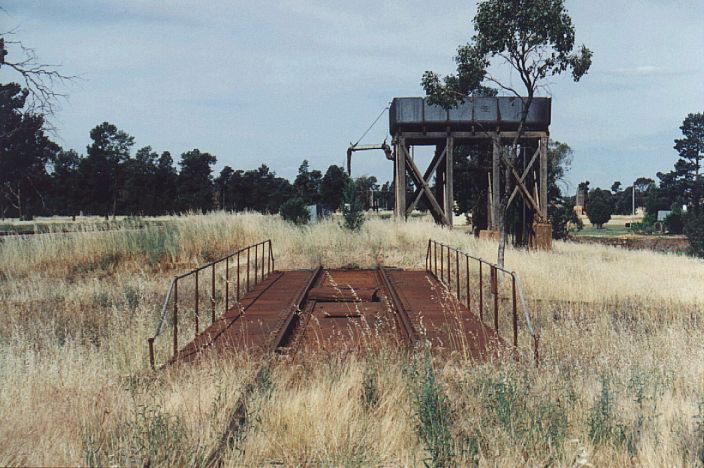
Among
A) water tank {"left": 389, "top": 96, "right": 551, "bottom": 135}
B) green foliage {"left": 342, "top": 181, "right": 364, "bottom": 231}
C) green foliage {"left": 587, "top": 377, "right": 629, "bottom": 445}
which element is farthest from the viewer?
Answer: water tank {"left": 389, "top": 96, "right": 551, "bottom": 135}

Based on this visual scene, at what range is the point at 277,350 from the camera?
22.9ft

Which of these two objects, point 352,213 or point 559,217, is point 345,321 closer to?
point 352,213

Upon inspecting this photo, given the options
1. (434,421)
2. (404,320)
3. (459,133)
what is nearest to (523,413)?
(434,421)

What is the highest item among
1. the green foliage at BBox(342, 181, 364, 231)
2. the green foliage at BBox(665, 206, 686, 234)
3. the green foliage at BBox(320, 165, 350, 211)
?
the green foliage at BBox(320, 165, 350, 211)

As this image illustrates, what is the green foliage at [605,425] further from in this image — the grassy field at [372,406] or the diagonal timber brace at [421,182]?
the diagonal timber brace at [421,182]

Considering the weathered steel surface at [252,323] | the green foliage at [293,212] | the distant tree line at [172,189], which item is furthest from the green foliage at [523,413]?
the distant tree line at [172,189]

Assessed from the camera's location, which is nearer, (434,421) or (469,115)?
(434,421)

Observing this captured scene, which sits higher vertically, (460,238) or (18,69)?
(18,69)

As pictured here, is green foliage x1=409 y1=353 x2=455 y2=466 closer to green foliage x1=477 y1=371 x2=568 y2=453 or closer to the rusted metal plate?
green foliage x1=477 y1=371 x2=568 y2=453

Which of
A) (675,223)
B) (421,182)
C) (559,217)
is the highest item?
(421,182)

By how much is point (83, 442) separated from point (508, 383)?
315 centimetres

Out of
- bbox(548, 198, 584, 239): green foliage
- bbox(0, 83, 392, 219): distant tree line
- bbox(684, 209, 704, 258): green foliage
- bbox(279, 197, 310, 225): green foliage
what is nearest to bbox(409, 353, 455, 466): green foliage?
bbox(279, 197, 310, 225): green foliage

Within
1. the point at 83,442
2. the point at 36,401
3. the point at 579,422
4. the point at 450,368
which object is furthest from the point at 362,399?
the point at 36,401

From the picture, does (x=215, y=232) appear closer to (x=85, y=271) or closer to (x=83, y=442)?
(x=85, y=271)
